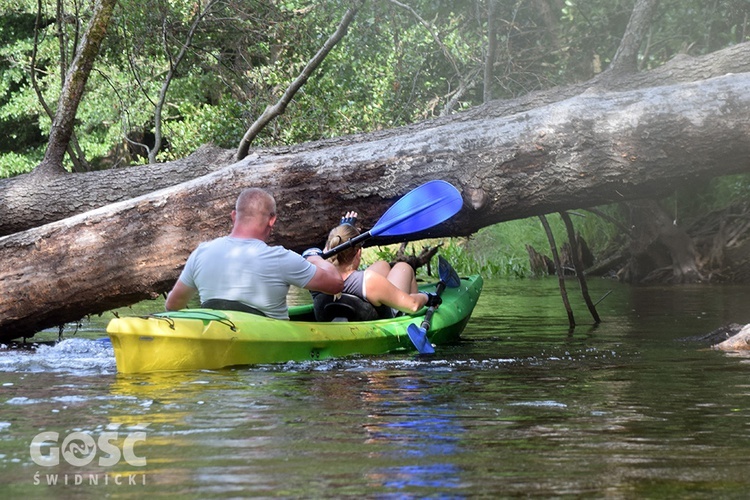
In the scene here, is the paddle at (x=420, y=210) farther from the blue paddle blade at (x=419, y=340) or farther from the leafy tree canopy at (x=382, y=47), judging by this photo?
the leafy tree canopy at (x=382, y=47)

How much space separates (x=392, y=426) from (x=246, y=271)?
2.35 meters

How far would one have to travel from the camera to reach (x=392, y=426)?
3615mm

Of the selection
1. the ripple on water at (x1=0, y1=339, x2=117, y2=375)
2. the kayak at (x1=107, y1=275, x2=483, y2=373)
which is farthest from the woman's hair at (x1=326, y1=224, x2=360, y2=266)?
the ripple on water at (x1=0, y1=339, x2=117, y2=375)

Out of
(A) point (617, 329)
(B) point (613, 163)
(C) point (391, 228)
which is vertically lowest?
(A) point (617, 329)

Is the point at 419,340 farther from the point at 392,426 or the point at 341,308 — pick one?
the point at 392,426

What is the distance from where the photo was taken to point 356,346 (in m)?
6.14

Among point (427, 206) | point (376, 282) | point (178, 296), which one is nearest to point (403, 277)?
point (376, 282)

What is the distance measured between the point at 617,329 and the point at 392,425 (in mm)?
4504

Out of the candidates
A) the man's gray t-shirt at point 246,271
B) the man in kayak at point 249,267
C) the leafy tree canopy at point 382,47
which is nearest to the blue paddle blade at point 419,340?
the man in kayak at point 249,267

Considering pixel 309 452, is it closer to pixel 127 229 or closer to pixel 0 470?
pixel 0 470

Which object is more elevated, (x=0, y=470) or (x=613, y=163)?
(x=613, y=163)

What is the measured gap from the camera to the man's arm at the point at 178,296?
6.00m

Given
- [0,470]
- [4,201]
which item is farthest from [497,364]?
[4,201]

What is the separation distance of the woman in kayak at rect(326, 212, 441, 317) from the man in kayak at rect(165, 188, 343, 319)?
569 mm
